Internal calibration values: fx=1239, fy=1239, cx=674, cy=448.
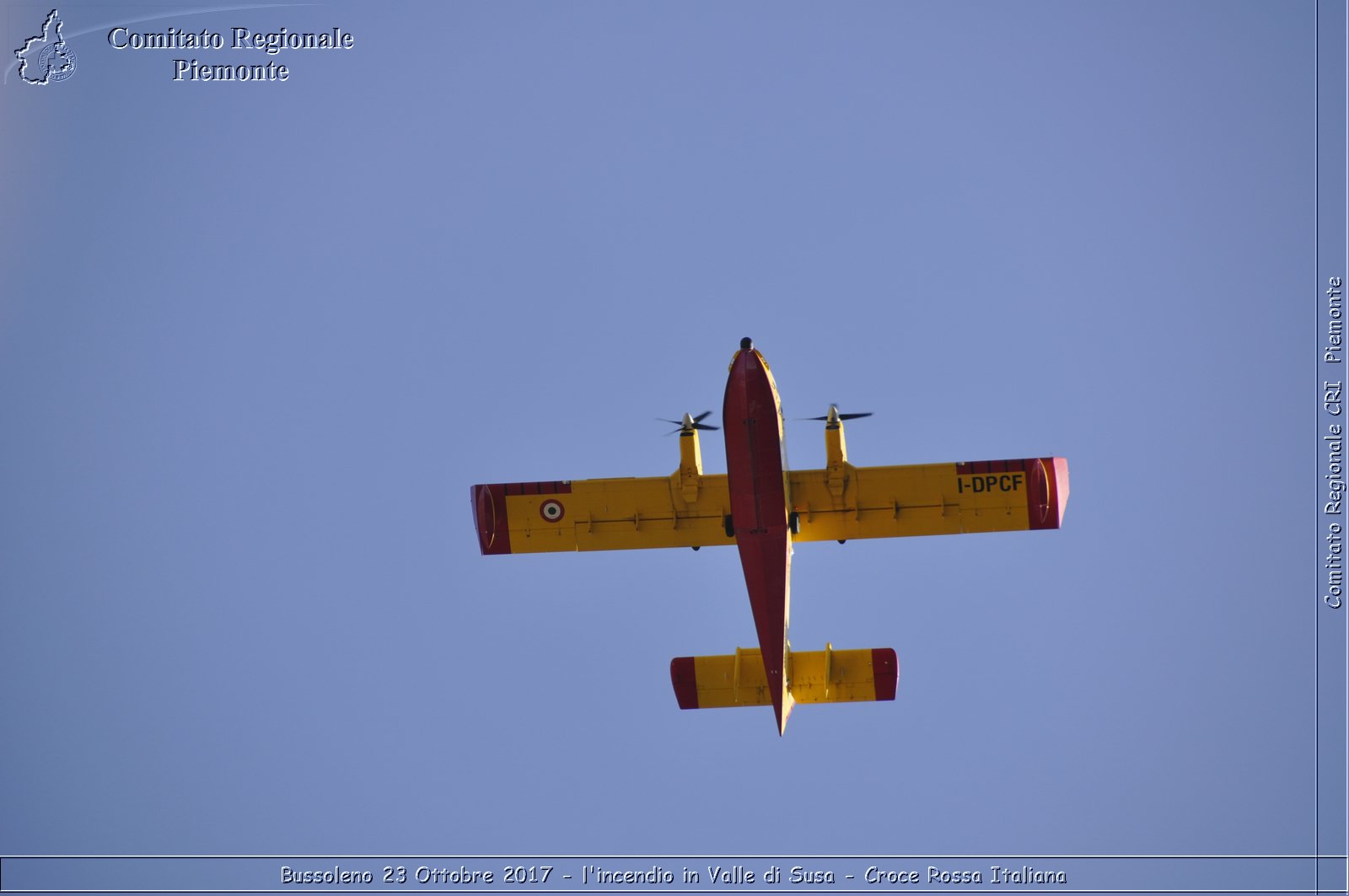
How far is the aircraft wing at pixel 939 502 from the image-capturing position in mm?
23234

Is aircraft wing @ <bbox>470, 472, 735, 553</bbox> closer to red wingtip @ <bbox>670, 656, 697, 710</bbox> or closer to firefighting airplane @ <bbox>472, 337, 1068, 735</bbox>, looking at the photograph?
firefighting airplane @ <bbox>472, 337, 1068, 735</bbox>

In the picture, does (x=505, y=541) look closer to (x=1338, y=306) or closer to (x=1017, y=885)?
(x=1017, y=885)

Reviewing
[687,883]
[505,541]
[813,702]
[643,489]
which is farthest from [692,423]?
[687,883]

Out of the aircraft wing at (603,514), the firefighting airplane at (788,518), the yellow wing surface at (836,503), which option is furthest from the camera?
the aircraft wing at (603,514)

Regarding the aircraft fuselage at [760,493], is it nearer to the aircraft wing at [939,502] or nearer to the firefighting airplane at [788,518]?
the firefighting airplane at [788,518]

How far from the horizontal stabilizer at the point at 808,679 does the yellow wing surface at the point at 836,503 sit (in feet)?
8.35

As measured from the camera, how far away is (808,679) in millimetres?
24219

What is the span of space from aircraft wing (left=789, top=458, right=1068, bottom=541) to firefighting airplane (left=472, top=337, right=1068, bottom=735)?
2 cm

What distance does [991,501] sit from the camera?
2355 centimetres

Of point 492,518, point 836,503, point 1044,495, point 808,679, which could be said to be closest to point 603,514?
point 492,518

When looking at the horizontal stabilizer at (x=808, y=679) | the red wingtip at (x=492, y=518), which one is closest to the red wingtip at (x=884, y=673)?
the horizontal stabilizer at (x=808, y=679)

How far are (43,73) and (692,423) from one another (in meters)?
15.4

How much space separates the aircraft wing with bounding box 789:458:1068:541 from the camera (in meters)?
23.2

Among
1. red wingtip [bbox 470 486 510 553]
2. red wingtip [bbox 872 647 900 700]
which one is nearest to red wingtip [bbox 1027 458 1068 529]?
red wingtip [bbox 872 647 900 700]
